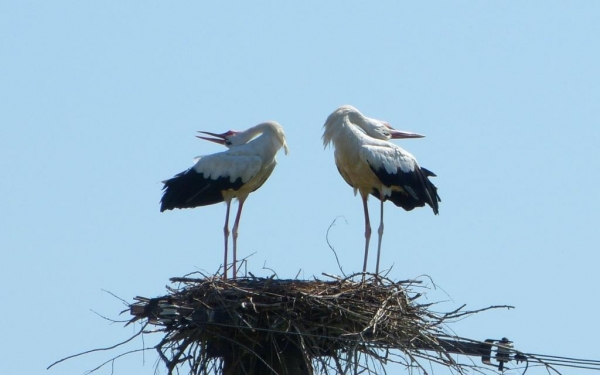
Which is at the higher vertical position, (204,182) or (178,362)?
(204,182)

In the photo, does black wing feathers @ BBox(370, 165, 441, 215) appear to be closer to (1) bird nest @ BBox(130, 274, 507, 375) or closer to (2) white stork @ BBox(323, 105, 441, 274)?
(2) white stork @ BBox(323, 105, 441, 274)

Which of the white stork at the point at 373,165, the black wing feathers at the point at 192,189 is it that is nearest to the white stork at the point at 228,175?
the black wing feathers at the point at 192,189

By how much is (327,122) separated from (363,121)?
0.41m

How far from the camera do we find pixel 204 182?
13.7m

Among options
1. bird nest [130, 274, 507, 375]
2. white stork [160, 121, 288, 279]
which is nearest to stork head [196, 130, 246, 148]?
white stork [160, 121, 288, 279]

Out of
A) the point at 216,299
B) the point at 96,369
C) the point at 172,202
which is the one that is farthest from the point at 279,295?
the point at 172,202

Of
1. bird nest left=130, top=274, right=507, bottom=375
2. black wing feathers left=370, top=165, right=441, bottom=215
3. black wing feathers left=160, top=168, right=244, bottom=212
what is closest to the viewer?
bird nest left=130, top=274, right=507, bottom=375

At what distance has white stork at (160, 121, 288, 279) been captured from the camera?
Result: 1368 cm

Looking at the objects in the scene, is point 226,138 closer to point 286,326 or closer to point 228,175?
point 228,175

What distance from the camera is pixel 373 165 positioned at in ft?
43.9

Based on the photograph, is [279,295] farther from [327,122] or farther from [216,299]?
[327,122]

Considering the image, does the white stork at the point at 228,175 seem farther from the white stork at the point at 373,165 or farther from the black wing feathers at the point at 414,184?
the black wing feathers at the point at 414,184

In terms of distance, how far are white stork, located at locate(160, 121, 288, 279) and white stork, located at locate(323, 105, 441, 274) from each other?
61 centimetres

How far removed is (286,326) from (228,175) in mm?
4126
